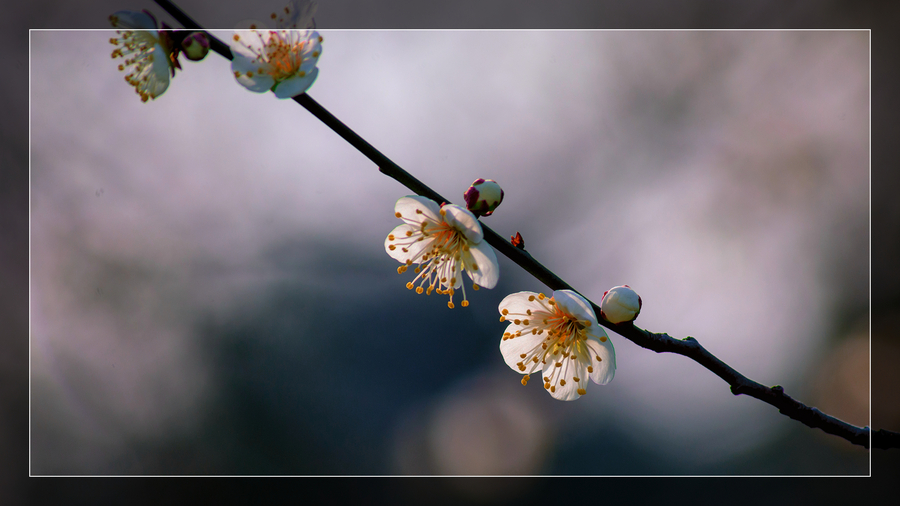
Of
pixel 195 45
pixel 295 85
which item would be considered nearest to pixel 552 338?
pixel 295 85

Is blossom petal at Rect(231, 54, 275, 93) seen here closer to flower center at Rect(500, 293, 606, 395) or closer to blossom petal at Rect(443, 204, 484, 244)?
blossom petal at Rect(443, 204, 484, 244)

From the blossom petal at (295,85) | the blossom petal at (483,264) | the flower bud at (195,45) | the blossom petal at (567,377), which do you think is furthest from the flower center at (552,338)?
the flower bud at (195,45)

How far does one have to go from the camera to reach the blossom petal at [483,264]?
818mm

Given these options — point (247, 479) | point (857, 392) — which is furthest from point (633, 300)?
point (247, 479)

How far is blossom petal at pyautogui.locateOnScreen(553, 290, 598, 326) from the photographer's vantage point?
77 centimetres

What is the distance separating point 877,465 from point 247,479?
2.37m

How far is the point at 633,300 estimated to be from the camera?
0.76m

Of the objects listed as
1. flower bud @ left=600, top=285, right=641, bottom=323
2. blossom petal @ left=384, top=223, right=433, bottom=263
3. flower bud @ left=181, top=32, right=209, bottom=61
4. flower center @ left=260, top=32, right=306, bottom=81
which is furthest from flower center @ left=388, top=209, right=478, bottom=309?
flower bud @ left=181, top=32, right=209, bottom=61

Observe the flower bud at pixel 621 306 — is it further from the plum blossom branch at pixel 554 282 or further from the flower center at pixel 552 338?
the flower center at pixel 552 338

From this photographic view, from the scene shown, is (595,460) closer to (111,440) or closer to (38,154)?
(111,440)

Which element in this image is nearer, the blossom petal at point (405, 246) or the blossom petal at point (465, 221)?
the blossom petal at point (465, 221)

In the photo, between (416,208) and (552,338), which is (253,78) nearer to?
(416,208)

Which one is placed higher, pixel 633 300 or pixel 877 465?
pixel 633 300

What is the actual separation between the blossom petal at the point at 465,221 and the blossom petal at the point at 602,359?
0.93 feet
